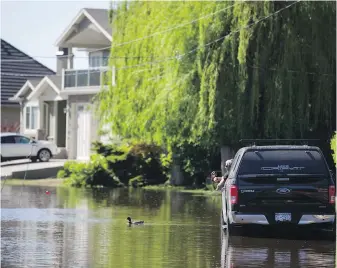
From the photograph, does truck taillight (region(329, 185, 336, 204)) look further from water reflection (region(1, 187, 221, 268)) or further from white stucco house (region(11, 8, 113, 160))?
white stucco house (region(11, 8, 113, 160))

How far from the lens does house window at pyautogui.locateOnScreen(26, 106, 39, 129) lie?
60500mm

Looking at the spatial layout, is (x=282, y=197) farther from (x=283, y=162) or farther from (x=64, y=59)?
(x=64, y=59)

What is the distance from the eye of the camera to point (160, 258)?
15.5 metres

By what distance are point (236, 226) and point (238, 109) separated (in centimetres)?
1412

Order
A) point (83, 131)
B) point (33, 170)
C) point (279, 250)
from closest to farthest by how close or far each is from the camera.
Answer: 1. point (279, 250)
2. point (33, 170)
3. point (83, 131)

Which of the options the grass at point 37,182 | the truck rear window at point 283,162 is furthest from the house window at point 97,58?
the truck rear window at point 283,162

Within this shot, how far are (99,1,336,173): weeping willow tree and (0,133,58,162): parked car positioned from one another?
17432 mm

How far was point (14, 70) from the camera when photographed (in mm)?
68062

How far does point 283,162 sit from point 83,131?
114 feet

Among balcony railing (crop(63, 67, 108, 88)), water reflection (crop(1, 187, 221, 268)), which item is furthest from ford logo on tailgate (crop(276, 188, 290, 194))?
balcony railing (crop(63, 67, 108, 88))

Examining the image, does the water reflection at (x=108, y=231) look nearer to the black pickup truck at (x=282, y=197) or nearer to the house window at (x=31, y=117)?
the black pickup truck at (x=282, y=197)

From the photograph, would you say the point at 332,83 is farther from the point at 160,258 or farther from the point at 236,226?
the point at 160,258

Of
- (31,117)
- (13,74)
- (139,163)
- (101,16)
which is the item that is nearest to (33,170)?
(139,163)

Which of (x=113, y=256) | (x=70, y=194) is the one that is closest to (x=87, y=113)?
(x=70, y=194)
